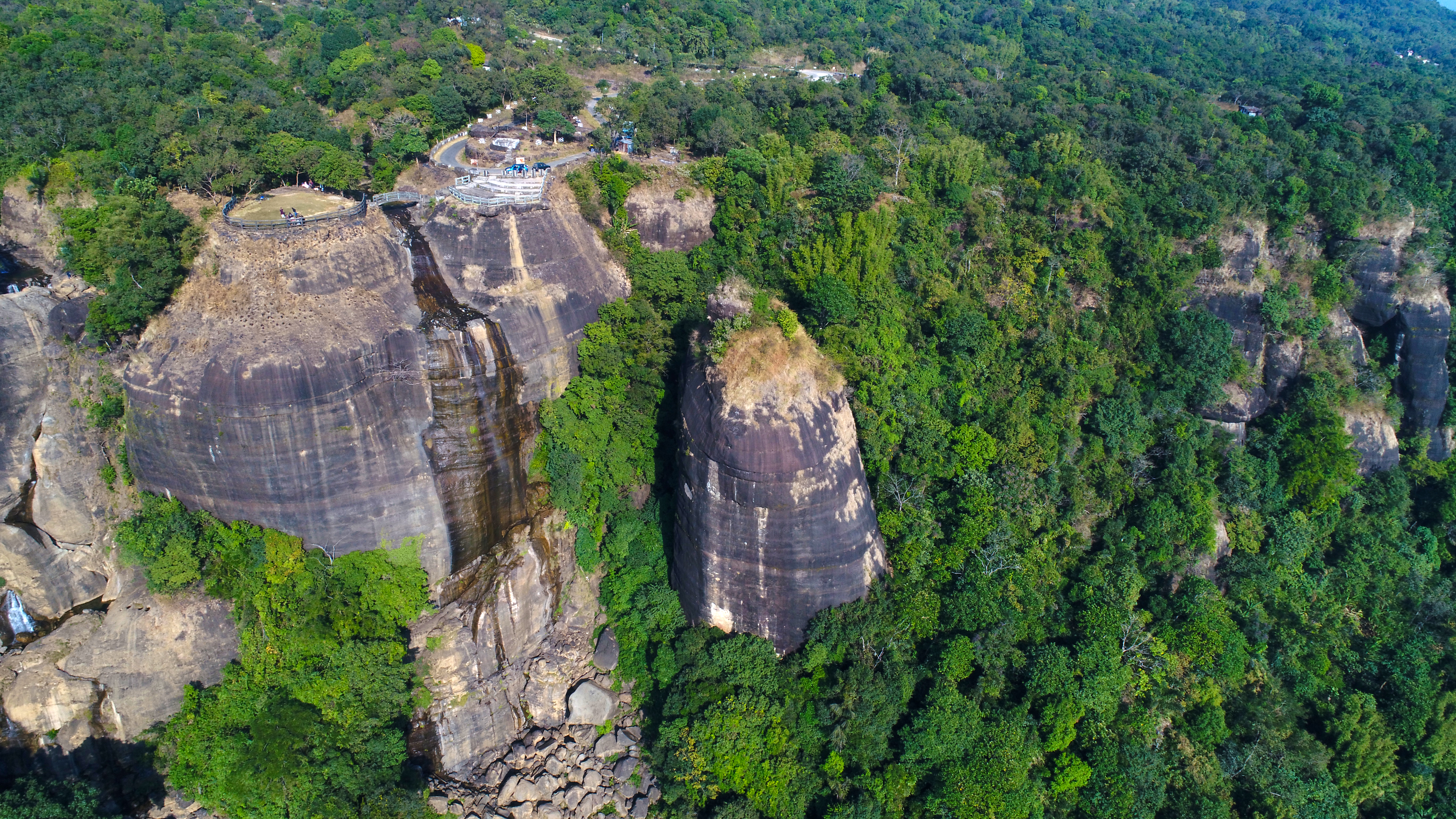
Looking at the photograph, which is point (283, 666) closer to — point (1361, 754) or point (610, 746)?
point (610, 746)

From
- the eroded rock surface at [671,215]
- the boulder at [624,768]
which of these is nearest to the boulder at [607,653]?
the boulder at [624,768]

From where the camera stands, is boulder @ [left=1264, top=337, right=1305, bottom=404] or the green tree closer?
the green tree

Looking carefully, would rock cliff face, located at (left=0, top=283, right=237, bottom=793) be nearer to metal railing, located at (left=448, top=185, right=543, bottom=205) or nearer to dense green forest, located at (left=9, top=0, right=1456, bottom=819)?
dense green forest, located at (left=9, top=0, right=1456, bottom=819)

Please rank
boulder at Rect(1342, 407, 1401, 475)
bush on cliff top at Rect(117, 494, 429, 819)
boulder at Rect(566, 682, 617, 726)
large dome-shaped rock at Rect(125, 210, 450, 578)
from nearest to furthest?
bush on cliff top at Rect(117, 494, 429, 819)
large dome-shaped rock at Rect(125, 210, 450, 578)
boulder at Rect(566, 682, 617, 726)
boulder at Rect(1342, 407, 1401, 475)

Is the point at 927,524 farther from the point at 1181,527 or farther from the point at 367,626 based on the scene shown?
the point at 367,626

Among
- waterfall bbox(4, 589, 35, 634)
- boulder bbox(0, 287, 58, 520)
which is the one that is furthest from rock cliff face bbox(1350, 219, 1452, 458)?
waterfall bbox(4, 589, 35, 634)

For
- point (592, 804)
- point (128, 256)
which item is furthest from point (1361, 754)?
point (128, 256)

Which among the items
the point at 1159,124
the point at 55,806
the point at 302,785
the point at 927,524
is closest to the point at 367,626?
the point at 302,785
